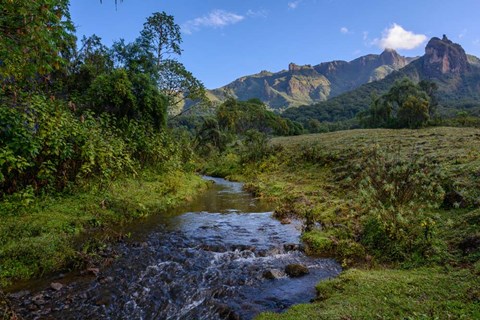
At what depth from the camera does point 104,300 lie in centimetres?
712

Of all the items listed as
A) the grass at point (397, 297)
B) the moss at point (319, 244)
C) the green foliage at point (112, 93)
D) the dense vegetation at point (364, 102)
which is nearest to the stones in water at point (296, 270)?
the grass at point (397, 297)

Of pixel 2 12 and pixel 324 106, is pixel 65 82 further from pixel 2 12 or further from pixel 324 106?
pixel 324 106

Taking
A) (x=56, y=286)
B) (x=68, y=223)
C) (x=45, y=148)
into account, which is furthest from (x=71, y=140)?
(x=56, y=286)

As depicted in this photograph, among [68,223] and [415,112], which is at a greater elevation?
[415,112]

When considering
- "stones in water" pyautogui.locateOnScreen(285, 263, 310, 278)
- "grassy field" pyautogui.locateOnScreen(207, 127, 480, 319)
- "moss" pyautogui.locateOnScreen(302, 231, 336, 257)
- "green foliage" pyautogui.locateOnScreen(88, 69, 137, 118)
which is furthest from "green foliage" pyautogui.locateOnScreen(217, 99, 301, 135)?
"stones in water" pyautogui.locateOnScreen(285, 263, 310, 278)

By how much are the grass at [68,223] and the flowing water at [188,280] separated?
83 cm

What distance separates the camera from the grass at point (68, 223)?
8.41 metres

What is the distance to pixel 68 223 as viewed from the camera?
11203 millimetres

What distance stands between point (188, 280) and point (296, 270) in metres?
2.88

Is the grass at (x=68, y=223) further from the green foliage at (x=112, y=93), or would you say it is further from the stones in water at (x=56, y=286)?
the green foliage at (x=112, y=93)

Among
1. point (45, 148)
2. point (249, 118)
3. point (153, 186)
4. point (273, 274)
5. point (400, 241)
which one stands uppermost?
point (249, 118)

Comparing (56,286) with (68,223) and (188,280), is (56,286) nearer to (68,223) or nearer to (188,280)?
(188,280)

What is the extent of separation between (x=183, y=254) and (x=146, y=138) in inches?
458

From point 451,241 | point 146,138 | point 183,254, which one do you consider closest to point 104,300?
point 183,254
